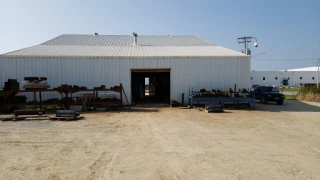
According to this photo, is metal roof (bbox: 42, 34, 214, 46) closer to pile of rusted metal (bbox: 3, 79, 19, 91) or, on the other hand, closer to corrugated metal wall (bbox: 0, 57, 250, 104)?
corrugated metal wall (bbox: 0, 57, 250, 104)

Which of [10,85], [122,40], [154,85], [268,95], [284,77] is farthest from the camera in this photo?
[284,77]

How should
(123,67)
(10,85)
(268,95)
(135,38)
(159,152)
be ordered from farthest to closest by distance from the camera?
(135,38) < (268,95) < (123,67) < (10,85) < (159,152)

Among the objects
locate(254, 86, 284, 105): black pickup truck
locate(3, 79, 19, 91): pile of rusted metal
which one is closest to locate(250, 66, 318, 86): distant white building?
locate(254, 86, 284, 105): black pickup truck

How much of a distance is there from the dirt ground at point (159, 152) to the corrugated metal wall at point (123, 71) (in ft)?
27.6

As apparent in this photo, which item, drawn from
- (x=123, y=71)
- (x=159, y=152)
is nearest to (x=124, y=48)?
(x=123, y=71)

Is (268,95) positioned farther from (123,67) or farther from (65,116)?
(65,116)

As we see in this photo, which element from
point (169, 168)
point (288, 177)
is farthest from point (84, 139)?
point (288, 177)

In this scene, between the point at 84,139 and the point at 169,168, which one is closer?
the point at 169,168

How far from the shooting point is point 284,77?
6869cm

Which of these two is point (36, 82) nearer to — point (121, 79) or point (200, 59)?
point (121, 79)

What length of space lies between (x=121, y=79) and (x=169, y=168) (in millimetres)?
13536

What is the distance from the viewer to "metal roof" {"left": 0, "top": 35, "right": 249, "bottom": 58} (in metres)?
18.5

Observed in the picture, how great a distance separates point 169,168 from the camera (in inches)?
204

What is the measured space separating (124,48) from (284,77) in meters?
60.9
